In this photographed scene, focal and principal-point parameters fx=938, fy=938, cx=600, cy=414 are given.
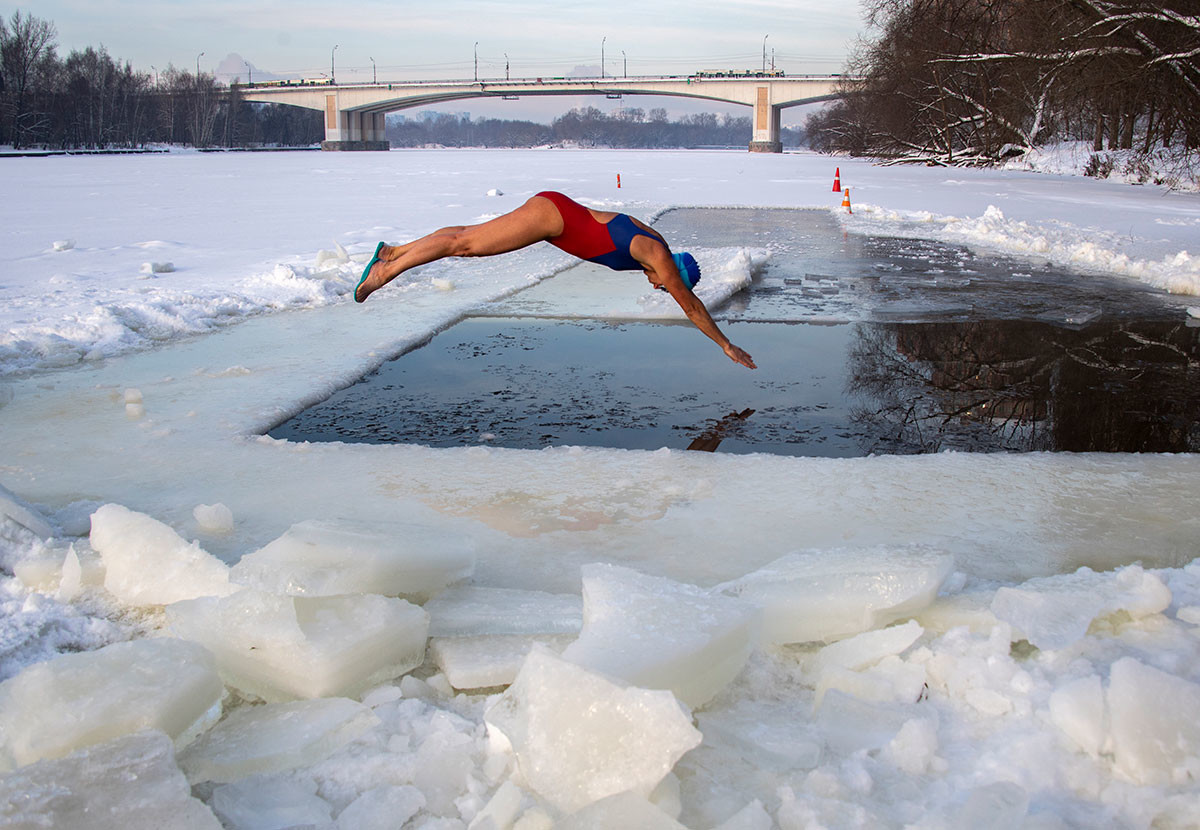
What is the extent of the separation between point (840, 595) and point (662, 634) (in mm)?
601

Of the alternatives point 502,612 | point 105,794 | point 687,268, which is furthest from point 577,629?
point 687,268

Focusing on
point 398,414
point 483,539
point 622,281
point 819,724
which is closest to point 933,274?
point 622,281

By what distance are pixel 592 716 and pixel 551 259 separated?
9810 mm

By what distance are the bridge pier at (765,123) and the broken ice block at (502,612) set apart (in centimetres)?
8037

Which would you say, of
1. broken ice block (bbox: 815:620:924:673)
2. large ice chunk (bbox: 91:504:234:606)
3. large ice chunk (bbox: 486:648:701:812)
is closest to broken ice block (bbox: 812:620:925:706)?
broken ice block (bbox: 815:620:924:673)

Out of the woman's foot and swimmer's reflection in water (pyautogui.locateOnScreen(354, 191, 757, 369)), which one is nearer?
swimmer's reflection in water (pyautogui.locateOnScreen(354, 191, 757, 369))

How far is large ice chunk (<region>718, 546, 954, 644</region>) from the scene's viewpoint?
101 inches

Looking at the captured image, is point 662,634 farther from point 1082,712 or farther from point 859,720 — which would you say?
point 1082,712

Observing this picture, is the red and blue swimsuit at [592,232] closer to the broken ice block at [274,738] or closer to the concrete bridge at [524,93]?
the broken ice block at [274,738]

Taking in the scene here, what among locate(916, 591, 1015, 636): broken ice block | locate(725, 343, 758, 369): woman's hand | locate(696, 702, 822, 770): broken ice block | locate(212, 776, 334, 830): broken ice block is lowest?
locate(212, 776, 334, 830): broken ice block

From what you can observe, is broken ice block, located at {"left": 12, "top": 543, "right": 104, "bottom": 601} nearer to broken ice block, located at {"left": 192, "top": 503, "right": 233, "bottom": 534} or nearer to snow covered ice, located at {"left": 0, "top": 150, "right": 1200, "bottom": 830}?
snow covered ice, located at {"left": 0, "top": 150, "right": 1200, "bottom": 830}

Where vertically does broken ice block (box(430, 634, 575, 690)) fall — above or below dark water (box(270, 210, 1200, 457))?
below

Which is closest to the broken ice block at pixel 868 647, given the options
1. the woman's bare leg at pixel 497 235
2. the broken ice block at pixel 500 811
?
the broken ice block at pixel 500 811

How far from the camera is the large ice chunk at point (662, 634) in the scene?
2.19 m
